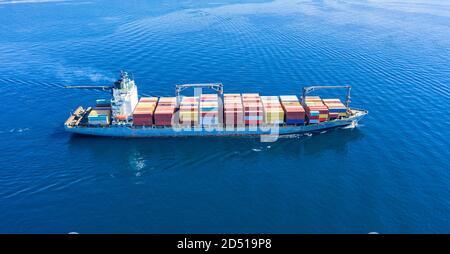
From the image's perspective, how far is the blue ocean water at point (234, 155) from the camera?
190 feet

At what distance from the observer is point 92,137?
287ft

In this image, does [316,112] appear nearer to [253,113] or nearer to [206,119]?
[253,113]

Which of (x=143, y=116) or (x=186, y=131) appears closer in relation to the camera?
(x=143, y=116)

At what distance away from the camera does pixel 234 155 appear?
77.3 meters

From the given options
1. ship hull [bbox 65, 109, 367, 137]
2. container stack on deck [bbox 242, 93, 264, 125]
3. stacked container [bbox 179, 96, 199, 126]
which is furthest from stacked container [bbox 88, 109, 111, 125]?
container stack on deck [bbox 242, 93, 264, 125]

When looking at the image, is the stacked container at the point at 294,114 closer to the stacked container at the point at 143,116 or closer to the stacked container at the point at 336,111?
the stacked container at the point at 336,111

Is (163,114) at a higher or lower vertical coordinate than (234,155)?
higher

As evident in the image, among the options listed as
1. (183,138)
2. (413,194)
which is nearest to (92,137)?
(183,138)

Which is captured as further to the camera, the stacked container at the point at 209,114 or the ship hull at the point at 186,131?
the stacked container at the point at 209,114

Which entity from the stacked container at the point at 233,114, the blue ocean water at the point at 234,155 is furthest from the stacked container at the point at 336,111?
the stacked container at the point at 233,114

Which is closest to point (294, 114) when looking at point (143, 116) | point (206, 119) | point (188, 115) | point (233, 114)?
point (233, 114)

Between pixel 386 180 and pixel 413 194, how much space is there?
5.64 m

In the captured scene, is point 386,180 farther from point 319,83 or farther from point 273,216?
point 319,83

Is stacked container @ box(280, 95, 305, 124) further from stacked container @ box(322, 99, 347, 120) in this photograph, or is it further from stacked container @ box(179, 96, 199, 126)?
stacked container @ box(179, 96, 199, 126)
